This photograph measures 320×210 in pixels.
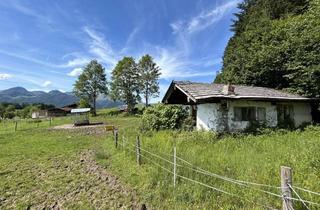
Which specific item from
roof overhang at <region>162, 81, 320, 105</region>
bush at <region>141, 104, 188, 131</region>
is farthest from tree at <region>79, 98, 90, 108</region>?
bush at <region>141, 104, 188, 131</region>

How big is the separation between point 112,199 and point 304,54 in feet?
67.5

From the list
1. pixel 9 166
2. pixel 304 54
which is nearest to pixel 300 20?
pixel 304 54

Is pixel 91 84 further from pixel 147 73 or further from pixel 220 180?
pixel 220 180

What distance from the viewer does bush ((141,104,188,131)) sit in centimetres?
1923

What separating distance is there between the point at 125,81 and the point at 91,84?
11.0 metres

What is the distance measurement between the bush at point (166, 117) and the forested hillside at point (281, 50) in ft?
32.6

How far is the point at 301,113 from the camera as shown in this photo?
823 inches

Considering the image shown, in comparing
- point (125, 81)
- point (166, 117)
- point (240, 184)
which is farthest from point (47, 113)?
point (240, 184)

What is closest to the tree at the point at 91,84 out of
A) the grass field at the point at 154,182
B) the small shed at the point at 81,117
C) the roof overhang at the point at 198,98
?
the small shed at the point at 81,117

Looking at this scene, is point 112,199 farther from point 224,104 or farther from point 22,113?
point 22,113

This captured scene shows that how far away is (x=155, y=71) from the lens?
194ft

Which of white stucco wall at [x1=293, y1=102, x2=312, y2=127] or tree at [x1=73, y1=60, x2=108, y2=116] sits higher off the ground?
tree at [x1=73, y1=60, x2=108, y2=116]

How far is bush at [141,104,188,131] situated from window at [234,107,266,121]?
3862 millimetres

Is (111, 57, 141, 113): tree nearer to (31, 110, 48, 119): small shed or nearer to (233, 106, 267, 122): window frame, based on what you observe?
(31, 110, 48, 119): small shed
